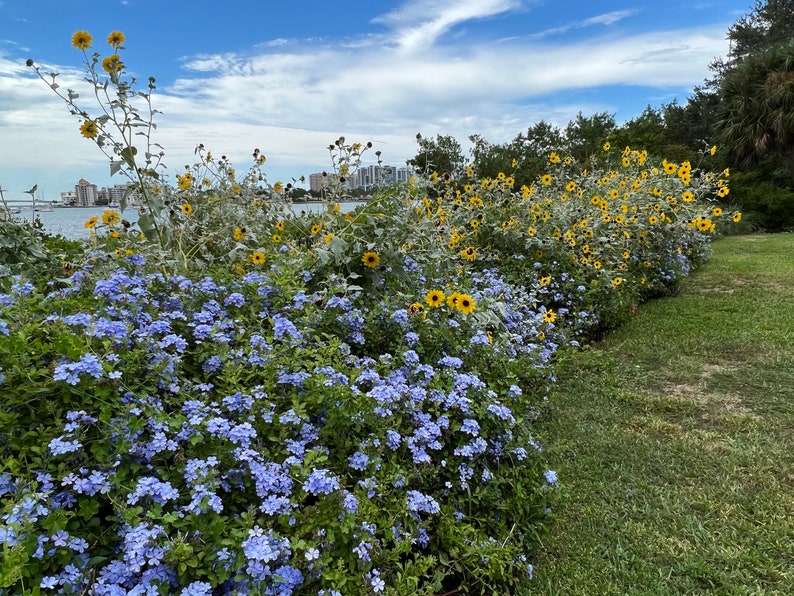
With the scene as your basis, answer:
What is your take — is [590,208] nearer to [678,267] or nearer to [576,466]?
[678,267]

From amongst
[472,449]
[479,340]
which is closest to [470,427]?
[472,449]

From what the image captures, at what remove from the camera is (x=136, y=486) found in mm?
1215

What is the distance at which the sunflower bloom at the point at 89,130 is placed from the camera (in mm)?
2541

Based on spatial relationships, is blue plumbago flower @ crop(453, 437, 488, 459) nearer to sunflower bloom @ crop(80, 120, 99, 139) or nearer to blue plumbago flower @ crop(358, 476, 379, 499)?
blue plumbago flower @ crop(358, 476, 379, 499)

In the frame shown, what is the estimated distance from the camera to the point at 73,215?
3568mm

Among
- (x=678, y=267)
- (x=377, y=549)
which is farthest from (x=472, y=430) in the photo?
(x=678, y=267)

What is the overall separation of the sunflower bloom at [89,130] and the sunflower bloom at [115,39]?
1.26 feet

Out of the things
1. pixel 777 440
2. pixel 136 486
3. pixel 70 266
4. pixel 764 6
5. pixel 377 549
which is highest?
pixel 764 6

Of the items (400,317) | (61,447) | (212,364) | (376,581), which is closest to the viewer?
(61,447)

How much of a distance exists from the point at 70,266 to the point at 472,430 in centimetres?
193

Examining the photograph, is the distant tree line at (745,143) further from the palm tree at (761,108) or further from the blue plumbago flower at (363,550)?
the blue plumbago flower at (363,550)

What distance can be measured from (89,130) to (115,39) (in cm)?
44

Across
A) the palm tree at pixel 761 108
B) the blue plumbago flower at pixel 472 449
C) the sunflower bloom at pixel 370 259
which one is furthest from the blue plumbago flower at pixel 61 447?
the palm tree at pixel 761 108

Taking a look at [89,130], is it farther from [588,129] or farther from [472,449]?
[588,129]
